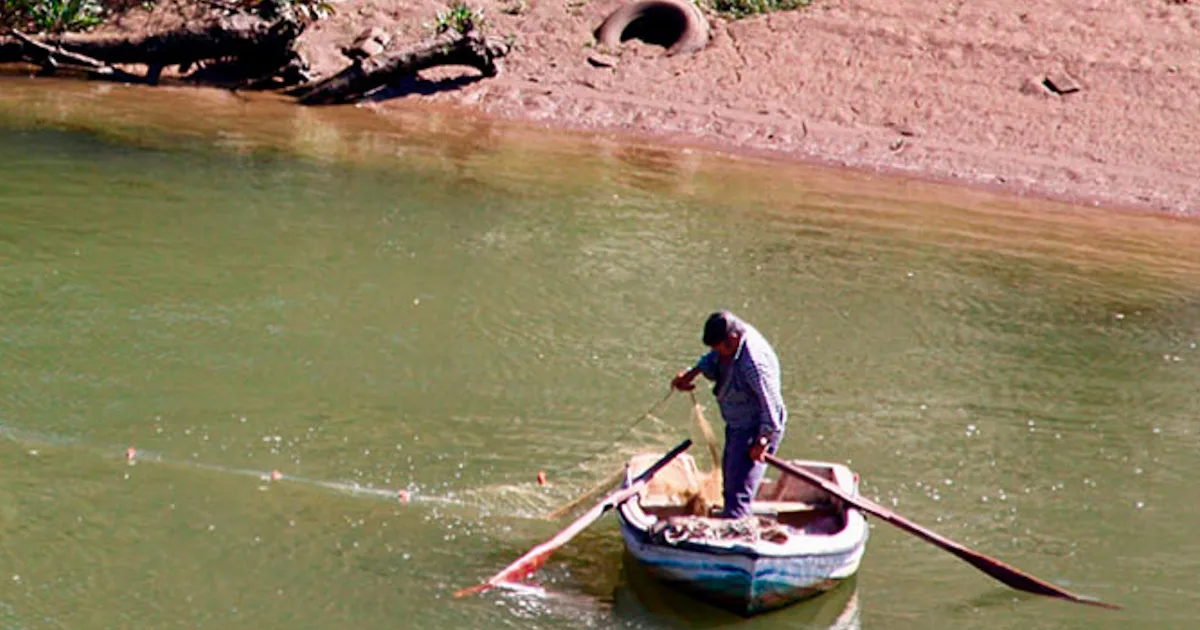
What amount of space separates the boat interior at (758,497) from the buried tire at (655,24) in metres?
14.9

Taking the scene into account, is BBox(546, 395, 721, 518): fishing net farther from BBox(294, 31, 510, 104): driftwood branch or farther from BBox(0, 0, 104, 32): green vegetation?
BBox(0, 0, 104, 32): green vegetation

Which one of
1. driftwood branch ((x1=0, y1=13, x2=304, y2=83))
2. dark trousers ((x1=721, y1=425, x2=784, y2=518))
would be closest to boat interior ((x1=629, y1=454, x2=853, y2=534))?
dark trousers ((x1=721, y1=425, x2=784, y2=518))

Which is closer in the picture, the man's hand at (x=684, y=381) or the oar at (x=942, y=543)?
the oar at (x=942, y=543)

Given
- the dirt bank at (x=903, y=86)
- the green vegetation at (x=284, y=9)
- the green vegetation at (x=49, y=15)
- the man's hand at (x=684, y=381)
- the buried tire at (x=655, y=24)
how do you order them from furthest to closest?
the buried tire at (x=655, y=24) → the green vegetation at (x=49, y=15) → the green vegetation at (x=284, y=9) → the dirt bank at (x=903, y=86) → the man's hand at (x=684, y=381)

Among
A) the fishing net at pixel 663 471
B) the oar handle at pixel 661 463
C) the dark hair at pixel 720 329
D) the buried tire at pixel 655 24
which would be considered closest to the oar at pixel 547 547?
the oar handle at pixel 661 463

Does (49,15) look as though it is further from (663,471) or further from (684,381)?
(684,381)

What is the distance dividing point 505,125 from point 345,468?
42.0 ft

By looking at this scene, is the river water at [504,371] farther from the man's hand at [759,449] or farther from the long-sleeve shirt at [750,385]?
the long-sleeve shirt at [750,385]

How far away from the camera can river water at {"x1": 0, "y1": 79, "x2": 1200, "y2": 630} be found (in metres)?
10.8

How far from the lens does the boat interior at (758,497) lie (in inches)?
440

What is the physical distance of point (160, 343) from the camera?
14281 millimetres

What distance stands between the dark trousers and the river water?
75 centimetres

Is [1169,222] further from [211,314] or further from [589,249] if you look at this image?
[211,314]

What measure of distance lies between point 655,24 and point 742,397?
16530mm
